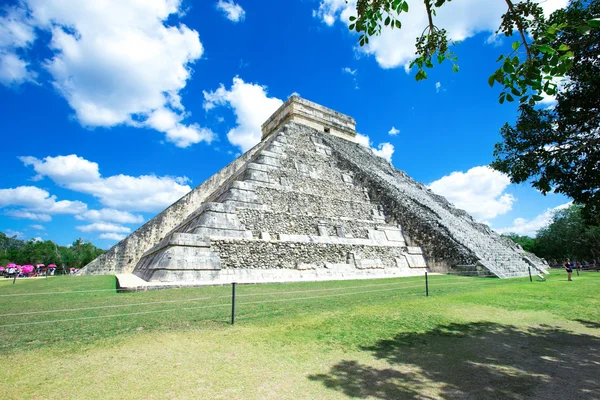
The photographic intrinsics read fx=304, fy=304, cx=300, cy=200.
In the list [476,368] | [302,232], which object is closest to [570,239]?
[302,232]

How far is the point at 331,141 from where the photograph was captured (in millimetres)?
19438

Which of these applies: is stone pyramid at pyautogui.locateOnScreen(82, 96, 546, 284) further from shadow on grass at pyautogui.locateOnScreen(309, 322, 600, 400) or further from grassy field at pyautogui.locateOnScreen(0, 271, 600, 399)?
shadow on grass at pyautogui.locateOnScreen(309, 322, 600, 400)

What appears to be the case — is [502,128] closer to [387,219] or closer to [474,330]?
[474,330]

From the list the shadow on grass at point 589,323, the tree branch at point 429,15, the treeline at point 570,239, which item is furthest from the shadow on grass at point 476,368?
the treeline at point 570,239

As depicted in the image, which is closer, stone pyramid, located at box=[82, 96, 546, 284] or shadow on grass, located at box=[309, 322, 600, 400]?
shadow on grass, located at box=[309, 322, 600, 400]

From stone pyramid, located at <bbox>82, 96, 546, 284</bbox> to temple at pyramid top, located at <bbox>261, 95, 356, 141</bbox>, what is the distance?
1.56m

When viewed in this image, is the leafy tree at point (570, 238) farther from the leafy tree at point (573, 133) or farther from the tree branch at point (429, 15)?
the tree branch at point (429, 15)

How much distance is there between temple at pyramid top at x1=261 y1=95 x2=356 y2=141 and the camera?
2011 cm

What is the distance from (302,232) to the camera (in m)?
10.9

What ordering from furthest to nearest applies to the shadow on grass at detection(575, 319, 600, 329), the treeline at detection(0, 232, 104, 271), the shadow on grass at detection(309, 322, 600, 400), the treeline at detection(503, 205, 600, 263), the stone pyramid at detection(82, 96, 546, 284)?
the treeline at detection(0, 232, 104, 271) → the treeline at detection(503, 205, 600, 263) → the stone pyramid at detection(82, 96, 546, 284) → the shadow on grass at detection(575, 319, 600, 329) → the shadow on grass at detection(309, 322, 600, 400)

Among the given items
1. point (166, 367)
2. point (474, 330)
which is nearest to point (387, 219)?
point (474, 330)

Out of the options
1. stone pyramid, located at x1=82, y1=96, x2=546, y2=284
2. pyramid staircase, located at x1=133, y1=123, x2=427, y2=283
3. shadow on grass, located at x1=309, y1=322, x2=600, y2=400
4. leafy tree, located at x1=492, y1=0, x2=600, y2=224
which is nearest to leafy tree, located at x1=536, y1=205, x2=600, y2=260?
stone pyramid, located at x1=82, y1=96, x2=546, y2=284

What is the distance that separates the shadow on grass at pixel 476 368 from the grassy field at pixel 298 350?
0.01m

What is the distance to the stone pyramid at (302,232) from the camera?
8961mm
